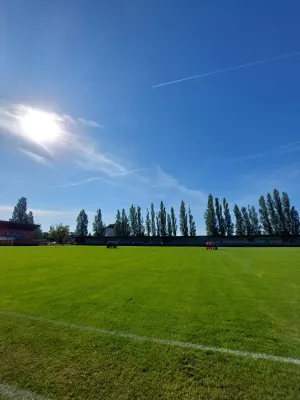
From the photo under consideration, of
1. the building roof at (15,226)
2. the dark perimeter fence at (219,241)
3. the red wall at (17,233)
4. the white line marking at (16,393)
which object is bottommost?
the white line marking at (16,393)

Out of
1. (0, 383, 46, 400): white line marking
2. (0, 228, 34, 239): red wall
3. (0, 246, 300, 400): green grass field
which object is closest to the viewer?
(0, 383, 46, 400): white line marking

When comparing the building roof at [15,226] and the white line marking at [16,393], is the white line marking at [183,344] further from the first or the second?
the building roof at [15,226]

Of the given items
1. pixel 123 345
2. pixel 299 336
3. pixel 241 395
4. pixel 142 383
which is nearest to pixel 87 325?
pixel 123 345

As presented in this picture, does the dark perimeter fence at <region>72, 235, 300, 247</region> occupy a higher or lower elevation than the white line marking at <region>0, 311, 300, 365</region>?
higher

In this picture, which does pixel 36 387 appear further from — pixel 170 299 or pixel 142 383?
pixel 170 299

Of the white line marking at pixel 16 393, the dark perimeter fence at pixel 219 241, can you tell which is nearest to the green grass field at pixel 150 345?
the white line marking at pixel 16 393

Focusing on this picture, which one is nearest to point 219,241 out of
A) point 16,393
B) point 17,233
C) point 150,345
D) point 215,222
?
point 215,222

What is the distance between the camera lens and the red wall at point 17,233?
267 ft

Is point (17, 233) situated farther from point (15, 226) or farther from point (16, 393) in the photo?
point (16, 393)

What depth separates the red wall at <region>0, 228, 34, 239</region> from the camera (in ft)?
267

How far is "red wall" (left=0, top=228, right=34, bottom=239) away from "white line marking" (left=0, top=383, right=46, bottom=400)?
95.6 m

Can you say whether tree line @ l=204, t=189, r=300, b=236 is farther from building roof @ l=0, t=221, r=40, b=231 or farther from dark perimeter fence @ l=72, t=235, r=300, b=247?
building roof @ l=0, t=221, r=40, b=231

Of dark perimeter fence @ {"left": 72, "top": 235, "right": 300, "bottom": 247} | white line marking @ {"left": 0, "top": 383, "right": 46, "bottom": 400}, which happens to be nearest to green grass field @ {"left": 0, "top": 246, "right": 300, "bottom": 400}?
white line marking @ {"left": 0, "top": 383, "right": 46, "bottom": 400}

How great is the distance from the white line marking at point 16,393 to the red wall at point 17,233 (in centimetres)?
9558
